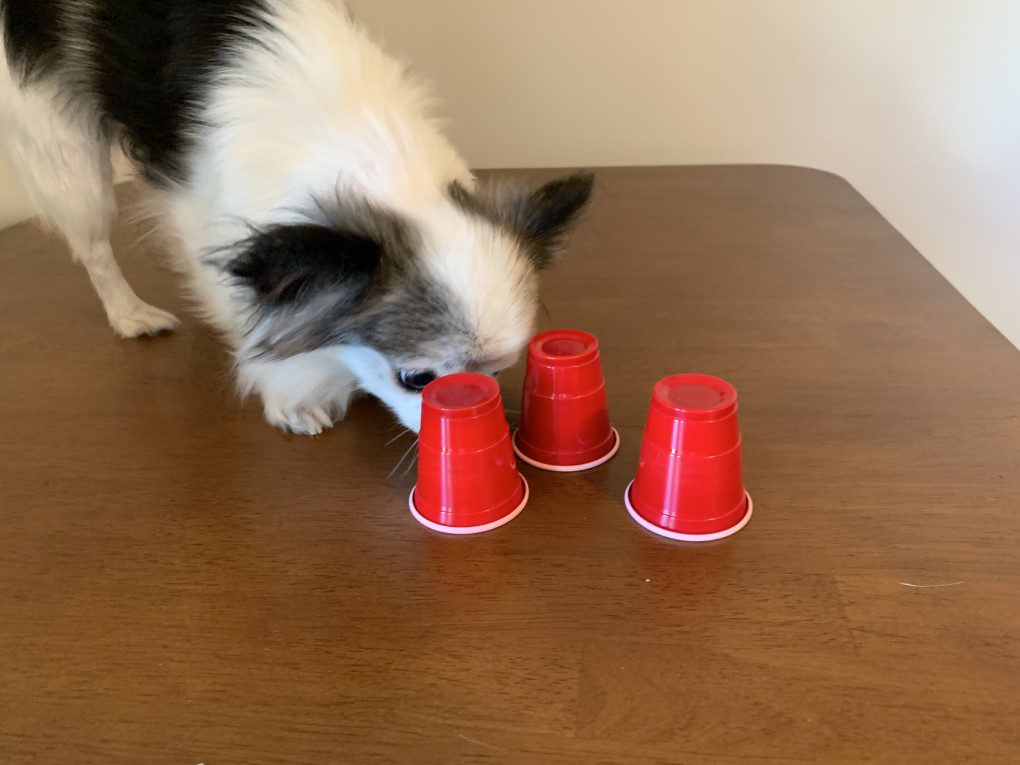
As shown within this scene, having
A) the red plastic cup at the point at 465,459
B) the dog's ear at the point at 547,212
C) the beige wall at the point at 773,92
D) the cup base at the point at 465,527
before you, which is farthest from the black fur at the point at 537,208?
the beige wall at the point at 773,92

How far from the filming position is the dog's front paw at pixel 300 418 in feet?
3.91

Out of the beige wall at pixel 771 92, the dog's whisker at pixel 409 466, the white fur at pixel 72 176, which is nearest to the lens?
the dog's whisker at pixel 409 466

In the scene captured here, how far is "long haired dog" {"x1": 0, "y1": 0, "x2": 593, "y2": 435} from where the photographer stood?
3.21 feet

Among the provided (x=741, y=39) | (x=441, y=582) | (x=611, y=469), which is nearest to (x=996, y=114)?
(x=741, y=39)

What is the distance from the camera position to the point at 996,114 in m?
2.05

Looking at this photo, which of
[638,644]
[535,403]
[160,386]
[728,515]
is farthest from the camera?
[160,386]

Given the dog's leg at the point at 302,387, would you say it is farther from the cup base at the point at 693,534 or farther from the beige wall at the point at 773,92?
the beige wall at the point at 773,92

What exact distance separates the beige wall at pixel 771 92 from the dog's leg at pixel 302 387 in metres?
1.30

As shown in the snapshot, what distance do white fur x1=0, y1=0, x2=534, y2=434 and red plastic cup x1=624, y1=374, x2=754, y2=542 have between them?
9.5 inches

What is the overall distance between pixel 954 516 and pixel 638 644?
1.50 feet

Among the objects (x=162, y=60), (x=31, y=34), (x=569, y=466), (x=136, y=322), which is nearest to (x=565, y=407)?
(x=569, y=466)

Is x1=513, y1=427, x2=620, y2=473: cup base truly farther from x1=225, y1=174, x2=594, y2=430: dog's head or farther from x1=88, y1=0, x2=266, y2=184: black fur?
x1=88, y1=0, x2=266, y2=184: black fur

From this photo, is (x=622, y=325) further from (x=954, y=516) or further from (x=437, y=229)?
(x=954, y=516)

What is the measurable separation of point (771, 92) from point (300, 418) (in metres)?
1.69
